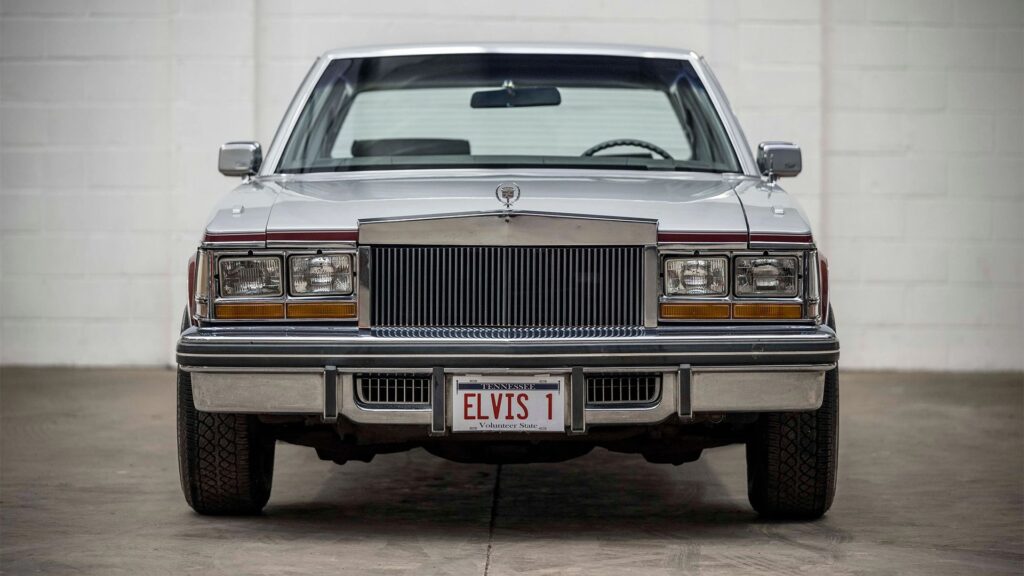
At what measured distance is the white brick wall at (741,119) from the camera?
9.72 meters

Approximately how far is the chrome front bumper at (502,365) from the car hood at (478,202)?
0.31 metres

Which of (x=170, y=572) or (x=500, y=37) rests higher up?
(x=500, y=37)

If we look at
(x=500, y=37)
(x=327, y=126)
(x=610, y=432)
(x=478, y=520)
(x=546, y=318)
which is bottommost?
(x=478, y=520)

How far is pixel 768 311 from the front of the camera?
4316 millimetres

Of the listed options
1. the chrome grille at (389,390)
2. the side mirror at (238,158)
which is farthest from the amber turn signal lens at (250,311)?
the side mirror at (238,158)

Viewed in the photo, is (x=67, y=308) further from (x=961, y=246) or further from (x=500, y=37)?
(x=961, y=246)

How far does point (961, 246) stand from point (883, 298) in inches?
23.8

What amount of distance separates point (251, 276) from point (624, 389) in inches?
43.7

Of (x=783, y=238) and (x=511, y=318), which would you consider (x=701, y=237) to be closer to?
(x=783, y=238)

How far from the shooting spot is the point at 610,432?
442 cm

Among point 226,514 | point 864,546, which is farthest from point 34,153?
point 864,546

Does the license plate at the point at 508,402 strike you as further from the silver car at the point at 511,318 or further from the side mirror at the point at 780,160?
the side mirror at the point at 780,160

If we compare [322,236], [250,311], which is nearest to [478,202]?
[322,236]

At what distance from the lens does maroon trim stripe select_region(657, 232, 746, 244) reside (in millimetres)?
4258
